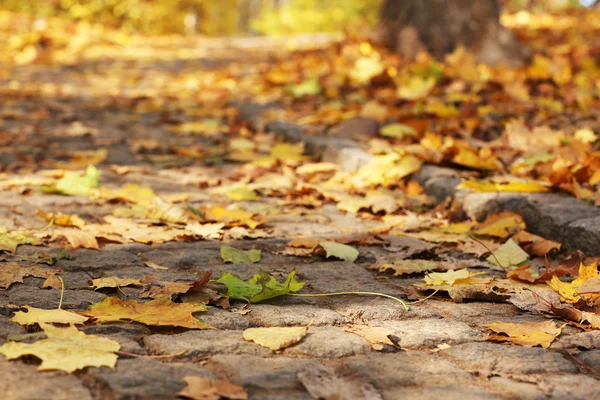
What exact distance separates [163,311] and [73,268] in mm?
575

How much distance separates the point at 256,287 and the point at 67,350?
0.66m

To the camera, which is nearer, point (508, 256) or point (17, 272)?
point (17, 272)

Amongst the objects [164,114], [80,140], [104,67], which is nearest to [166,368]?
[80,140]

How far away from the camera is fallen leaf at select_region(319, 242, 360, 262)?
8.71 ft

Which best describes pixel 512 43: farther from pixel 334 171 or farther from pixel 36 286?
pixel 36 286

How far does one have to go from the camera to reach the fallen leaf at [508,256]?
2.62 meters

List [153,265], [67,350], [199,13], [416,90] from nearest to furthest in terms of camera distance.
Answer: [67,350]
[153,265]
[416,90]
[199,13]

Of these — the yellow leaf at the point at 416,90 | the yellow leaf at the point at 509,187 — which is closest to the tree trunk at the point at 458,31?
the yellow leaf at the point at 416,90

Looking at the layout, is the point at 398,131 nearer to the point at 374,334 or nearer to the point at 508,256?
the point at 508,256

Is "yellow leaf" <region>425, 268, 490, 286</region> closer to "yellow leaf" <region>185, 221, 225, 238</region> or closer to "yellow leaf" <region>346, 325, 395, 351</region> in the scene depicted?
"yellow leaf" <region>346, 325, 395, 351</region>

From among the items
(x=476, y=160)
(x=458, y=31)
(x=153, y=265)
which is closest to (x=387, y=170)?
(x=476, y=160)

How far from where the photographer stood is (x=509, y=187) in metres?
3.11

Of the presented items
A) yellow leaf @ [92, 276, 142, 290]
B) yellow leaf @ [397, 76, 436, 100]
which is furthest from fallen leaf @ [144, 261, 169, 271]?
yellow leaf @ [397, 76, 436, 100]

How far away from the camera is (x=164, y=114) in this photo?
20.7 ft
